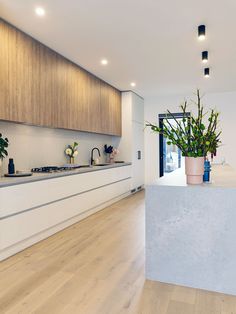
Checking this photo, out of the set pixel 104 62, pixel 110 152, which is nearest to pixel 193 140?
pixel 104 62

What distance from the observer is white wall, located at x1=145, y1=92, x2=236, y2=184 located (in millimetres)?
6719

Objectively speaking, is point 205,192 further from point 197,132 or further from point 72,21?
point 72,21

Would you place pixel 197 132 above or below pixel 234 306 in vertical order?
above

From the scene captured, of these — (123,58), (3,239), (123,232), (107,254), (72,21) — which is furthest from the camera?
(123,58)

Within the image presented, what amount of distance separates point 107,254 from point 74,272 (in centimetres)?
50

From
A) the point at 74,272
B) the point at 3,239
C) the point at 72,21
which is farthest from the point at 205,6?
the point at 3,239

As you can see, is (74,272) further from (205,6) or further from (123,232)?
(205,6)

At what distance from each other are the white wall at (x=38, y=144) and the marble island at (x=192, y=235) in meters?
2.14

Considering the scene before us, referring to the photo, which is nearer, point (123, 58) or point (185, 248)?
point (185, 248)

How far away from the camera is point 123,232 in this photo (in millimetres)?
3484

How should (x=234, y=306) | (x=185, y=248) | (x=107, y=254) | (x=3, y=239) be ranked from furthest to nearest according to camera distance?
1. (x=107, y=254)
2. (x=3, y=239)
3. (x=185, y=248)
4. (x=234, y=306)

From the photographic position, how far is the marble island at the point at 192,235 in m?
1.96

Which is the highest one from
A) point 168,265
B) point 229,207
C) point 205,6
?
point 205,6

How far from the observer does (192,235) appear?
2.06 m
